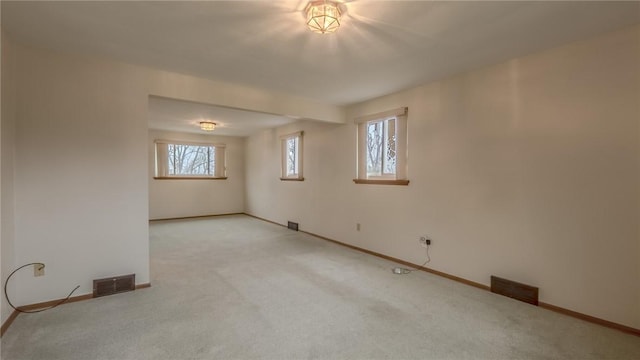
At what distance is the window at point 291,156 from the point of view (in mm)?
5926

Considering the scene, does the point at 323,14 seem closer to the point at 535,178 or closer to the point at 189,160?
the point at 535,178

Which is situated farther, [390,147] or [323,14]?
[390,147]

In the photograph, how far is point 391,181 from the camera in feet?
13.0

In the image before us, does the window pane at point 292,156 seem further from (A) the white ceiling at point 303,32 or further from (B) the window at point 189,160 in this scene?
(A) the white ceiling at point 303,32

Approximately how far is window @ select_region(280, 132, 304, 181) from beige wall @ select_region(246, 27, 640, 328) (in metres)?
2.13

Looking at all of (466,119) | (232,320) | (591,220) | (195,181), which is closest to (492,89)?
(466,119)

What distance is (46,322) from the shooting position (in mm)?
2262

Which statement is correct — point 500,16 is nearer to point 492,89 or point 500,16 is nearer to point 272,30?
point 492,89

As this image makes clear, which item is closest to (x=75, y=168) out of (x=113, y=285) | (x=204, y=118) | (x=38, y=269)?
(x=38, y=269)

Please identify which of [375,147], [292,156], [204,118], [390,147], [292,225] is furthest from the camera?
[292,156]

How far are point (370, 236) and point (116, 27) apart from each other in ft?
12.2

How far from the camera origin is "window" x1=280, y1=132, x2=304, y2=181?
5.93m

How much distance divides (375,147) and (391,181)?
24.4 inches

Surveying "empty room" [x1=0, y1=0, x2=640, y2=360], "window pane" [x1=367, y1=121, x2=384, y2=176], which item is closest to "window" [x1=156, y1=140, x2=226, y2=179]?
"empty room" [x1=0, y1=0, x2=640, y2=360]
